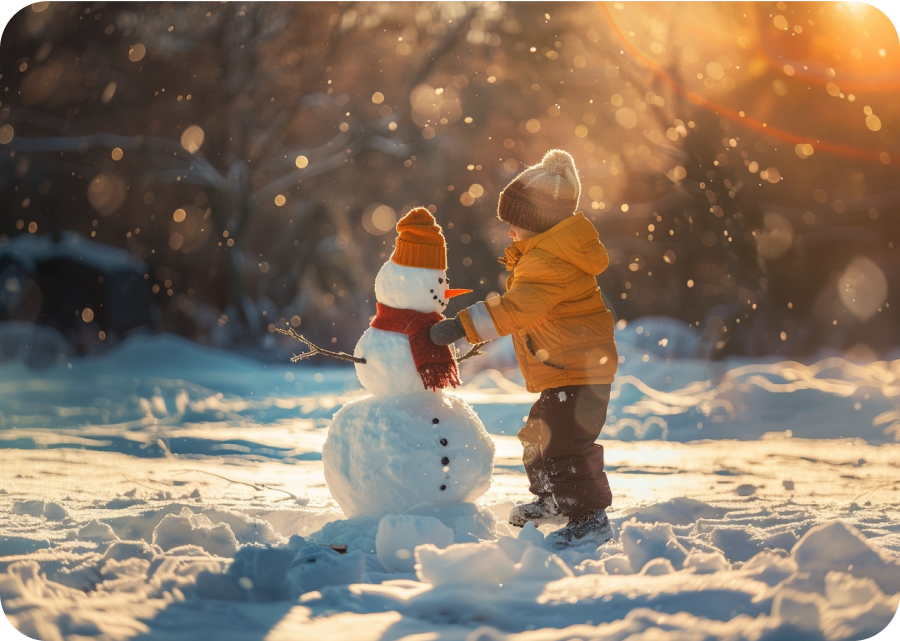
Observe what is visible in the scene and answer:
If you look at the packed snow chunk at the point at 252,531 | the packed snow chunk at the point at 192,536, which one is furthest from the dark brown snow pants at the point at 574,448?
the packed snow chunk at the point at 192,536

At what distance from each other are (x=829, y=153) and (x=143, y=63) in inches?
425

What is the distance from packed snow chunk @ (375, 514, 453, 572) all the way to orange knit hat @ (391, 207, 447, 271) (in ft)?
3.08

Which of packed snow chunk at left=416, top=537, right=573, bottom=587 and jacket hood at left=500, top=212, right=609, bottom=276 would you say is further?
jacket hood at left=500, top=212, right=609, bottom=276

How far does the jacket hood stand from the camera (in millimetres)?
2694

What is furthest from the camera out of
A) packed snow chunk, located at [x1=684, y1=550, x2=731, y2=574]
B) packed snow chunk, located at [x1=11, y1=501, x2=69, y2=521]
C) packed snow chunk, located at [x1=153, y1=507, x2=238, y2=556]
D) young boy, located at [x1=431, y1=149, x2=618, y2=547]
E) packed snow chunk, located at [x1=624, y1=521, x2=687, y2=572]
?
packed snow chunk, located at [x1=11, y1=501, x2=69, y2=521]

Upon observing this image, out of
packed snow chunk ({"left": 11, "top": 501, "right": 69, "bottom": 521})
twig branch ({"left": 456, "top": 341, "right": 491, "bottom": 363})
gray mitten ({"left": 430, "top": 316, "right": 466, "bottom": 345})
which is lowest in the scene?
packed snow chunk ({"left": 11, "top": 501, "right": 69, "bottom": 521})

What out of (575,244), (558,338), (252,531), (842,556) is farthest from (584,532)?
(252,531)

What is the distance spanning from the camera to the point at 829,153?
1115cm

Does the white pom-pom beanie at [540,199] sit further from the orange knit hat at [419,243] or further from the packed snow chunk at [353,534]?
the packed snow chunk at [353,534]

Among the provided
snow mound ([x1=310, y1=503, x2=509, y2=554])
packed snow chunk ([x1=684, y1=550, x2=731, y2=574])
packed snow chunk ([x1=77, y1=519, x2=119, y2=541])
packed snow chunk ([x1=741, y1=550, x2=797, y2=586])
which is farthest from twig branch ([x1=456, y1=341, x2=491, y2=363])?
packed snow chunk ([x1=77, y1=519, x2=119, y2=541])

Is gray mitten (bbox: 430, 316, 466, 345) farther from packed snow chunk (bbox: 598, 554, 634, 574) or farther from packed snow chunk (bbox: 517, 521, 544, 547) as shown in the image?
packed snow chunk (bbox: 598, 554, 634, 574)

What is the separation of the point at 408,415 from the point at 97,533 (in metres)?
1.27

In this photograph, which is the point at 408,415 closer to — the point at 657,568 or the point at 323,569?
the point at 323,569

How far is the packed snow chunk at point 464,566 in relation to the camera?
1.88 m
